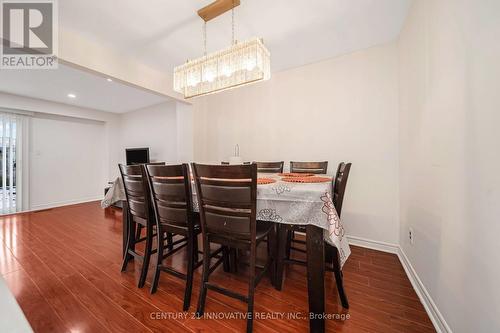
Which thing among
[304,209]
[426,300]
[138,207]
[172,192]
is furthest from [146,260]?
[426,300]

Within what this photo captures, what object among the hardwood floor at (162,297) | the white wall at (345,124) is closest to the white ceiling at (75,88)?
the white wall at (345,124)

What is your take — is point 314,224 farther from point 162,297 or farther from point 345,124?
point 345,124

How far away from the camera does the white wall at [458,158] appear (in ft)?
2.75

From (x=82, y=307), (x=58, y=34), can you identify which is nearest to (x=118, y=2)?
(x=58, y=34)

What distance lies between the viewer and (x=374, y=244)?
235 cm

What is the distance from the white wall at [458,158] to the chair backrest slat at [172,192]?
157cm

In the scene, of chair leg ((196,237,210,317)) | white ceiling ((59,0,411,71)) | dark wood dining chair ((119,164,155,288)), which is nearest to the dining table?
chair leg ((196,237,210,317))

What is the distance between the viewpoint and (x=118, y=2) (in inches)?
69.9

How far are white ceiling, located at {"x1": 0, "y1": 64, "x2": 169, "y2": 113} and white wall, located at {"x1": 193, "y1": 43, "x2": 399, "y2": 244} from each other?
82.1 inches

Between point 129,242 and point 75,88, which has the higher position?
point 75,88

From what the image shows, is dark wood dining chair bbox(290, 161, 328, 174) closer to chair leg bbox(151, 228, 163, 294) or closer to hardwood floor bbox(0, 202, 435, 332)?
hardwood floor bbox(0, 202, 435, 332)

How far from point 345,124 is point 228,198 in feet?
6.76

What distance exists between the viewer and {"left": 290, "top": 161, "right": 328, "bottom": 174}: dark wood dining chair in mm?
2246

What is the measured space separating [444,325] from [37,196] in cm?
674
